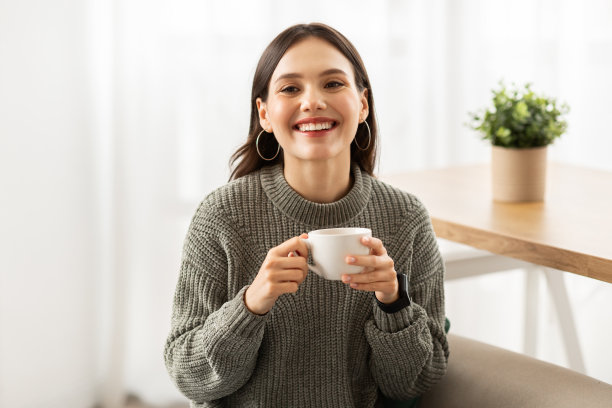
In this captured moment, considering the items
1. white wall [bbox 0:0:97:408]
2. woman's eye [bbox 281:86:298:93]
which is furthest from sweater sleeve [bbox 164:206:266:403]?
white wall [bbox 0:0:97:408]

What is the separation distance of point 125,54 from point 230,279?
110 centimetres

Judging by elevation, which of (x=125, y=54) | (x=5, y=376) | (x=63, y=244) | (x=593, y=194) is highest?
(x=125, y=54)

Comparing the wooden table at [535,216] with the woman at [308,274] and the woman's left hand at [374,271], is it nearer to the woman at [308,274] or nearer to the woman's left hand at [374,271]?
the woman at [308,274]

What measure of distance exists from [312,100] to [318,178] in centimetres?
14

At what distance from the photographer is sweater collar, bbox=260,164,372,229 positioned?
→ 131cm

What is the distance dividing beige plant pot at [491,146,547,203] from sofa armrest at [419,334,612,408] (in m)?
0.42

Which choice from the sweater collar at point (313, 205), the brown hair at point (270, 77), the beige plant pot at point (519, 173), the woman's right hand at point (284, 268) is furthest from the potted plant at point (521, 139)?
the woman's right hand at point (284, 268)

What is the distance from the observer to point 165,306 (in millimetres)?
2402

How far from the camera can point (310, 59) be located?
1.27 m

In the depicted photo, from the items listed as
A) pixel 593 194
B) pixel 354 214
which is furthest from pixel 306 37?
pixel 593 194

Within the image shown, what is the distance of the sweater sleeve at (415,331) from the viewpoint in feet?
4.15

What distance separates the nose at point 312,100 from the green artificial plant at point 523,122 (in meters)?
0.58

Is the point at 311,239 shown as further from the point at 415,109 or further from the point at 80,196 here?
the point at 415,109

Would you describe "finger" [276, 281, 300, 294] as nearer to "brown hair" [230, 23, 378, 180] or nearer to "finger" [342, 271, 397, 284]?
"finger" [342, 271, 397, 284]
